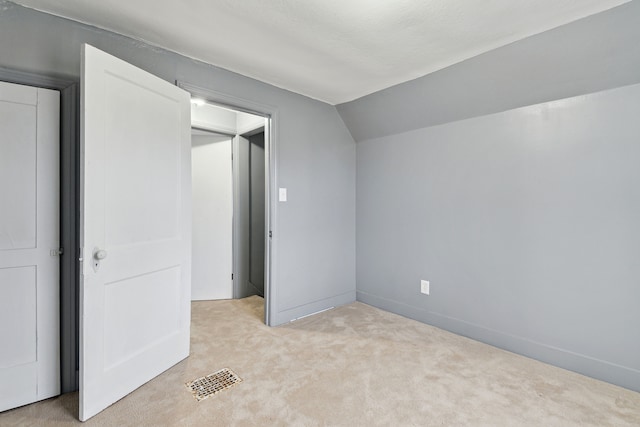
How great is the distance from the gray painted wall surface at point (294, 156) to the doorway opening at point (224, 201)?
686mm

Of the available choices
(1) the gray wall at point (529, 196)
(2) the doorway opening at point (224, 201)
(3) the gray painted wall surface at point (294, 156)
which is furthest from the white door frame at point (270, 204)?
(1) the gray wall at point (529, 196)

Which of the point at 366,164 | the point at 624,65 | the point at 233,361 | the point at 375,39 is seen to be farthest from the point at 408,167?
the point at 233,361

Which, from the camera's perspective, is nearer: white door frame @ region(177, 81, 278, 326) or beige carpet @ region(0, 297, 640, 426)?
beige carpet @ region(0, 297, 640, 426)

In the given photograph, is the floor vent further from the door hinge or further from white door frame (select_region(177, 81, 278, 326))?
the door hinge

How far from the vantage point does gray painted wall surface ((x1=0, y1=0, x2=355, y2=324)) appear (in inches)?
70.9

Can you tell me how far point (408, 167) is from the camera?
124 inches

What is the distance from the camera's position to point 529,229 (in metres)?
2.36

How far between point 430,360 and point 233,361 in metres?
1.47

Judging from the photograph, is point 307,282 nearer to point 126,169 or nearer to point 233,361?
point 233,361

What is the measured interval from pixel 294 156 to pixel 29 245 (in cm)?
209

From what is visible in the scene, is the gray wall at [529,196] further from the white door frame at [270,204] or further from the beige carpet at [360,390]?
the white door frame at [270,204]

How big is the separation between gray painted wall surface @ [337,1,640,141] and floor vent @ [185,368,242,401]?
2.70 m

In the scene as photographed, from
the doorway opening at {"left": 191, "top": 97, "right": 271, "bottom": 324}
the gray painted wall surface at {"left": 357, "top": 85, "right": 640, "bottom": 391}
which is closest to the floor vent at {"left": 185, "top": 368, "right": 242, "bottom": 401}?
the doorway opening at {"left": 191, "top": 97, "right": 271, "bottom": 324}

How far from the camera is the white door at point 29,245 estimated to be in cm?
168
